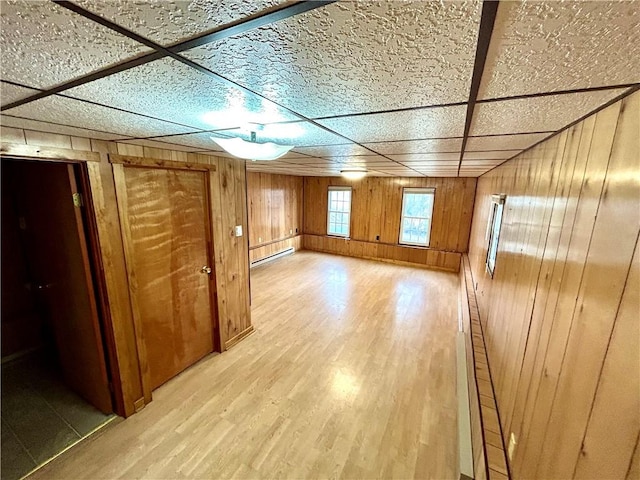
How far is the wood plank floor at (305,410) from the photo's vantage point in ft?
6.01

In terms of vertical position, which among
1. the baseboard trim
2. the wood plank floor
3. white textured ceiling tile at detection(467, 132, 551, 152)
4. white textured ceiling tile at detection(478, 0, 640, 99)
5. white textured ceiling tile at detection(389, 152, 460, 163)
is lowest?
the wood plank floor

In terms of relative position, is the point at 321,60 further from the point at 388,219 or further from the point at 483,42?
the point at 388,219

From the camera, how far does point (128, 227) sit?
6.70 ft

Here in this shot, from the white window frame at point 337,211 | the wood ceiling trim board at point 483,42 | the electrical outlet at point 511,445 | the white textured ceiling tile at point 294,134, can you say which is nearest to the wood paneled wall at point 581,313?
the electrical outlet at point 511,445

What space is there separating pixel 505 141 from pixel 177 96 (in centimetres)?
172

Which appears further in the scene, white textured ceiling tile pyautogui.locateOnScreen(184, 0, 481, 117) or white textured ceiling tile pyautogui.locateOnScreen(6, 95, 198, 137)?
white textured ceiling tile pyautogui.locateOnScreen(6, 95, 198, 137)

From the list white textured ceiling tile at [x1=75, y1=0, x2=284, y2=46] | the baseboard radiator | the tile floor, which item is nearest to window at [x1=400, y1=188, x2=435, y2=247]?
the baseboard radiator

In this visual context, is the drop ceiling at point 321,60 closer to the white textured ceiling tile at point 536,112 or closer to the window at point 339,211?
the white textured ceiling tile at point 536,112

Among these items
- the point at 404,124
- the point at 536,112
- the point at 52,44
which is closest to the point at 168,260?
the point at 52,44

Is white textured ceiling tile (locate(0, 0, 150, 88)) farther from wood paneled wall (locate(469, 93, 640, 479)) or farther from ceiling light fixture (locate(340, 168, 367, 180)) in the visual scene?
ceiling light fixture (locate(340, 168, 367, 180))

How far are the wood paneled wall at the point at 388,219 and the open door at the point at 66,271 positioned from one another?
5766 mm

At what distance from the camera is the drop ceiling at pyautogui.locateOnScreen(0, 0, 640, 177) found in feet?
1.41

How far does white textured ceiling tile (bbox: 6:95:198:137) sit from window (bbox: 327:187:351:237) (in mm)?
5861

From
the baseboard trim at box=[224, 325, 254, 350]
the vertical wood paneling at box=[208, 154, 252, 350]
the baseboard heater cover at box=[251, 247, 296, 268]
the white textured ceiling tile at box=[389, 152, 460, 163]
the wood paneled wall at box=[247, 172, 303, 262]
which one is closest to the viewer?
the white textured ceiling tile at box=[389, 152, 460, 163]
